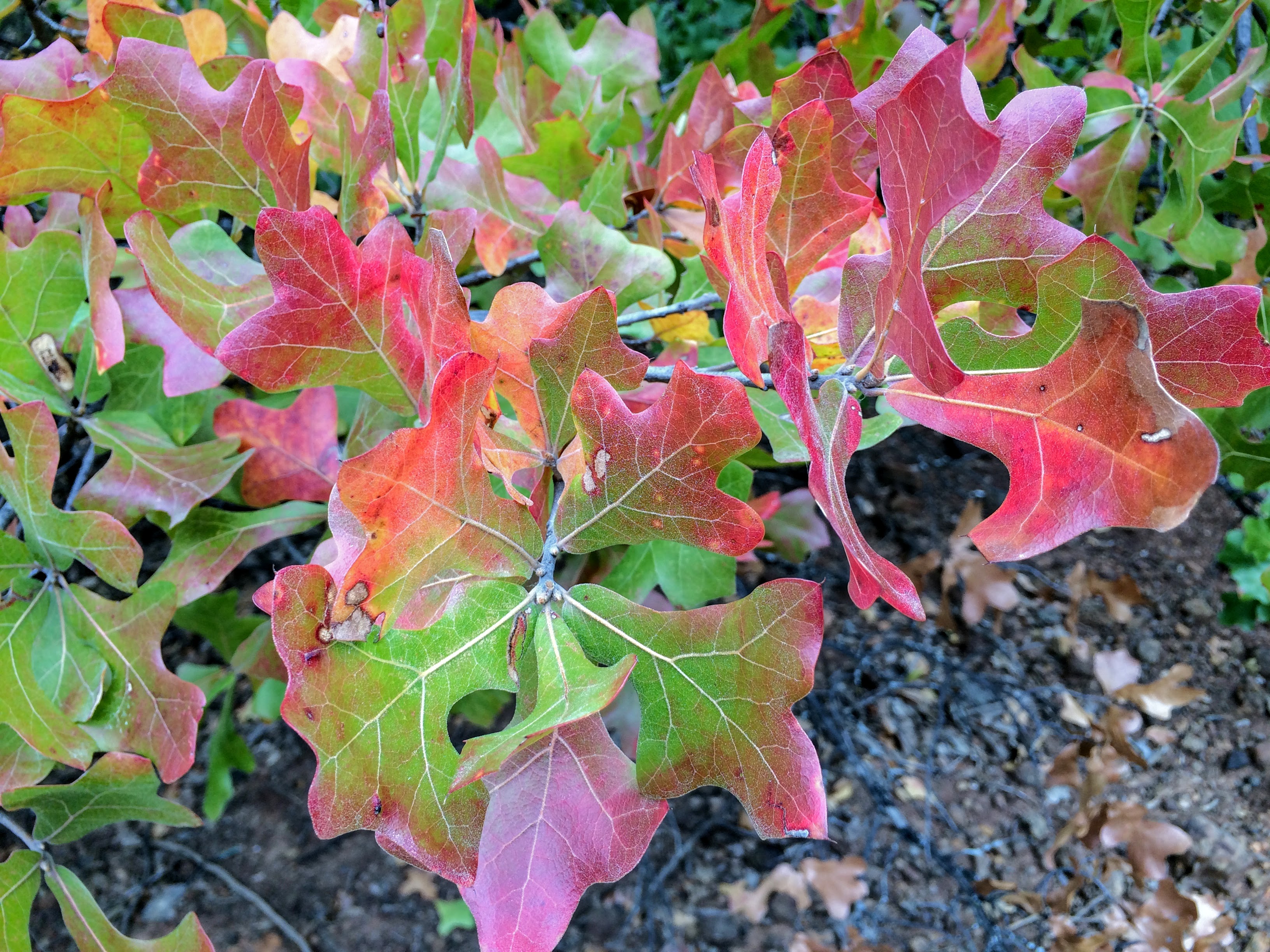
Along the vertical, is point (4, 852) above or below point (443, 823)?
below

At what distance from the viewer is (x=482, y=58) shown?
115 centimetres

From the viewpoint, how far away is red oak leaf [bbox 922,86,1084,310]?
2.02 feet

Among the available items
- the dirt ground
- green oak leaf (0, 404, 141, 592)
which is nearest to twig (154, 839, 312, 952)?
the dirt ground

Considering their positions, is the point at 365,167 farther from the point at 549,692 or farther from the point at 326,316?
the point at 549,692

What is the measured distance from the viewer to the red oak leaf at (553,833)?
0.60 m

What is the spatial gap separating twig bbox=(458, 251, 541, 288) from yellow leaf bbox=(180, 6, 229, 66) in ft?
1.18

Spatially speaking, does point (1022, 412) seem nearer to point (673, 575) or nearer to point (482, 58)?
point (673, 575)

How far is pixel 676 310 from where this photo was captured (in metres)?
0.86

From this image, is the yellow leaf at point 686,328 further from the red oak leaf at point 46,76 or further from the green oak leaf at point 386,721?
the red oak leaf at point 46,76

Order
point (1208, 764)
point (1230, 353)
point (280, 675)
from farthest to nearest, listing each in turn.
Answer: point (1208, 764) → point (280, 675) → point (1230, 353)

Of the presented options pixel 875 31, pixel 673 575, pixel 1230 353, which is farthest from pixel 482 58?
pixel 1230 353

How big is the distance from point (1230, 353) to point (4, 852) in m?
2.19

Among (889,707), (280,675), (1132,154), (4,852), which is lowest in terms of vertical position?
(4,852)

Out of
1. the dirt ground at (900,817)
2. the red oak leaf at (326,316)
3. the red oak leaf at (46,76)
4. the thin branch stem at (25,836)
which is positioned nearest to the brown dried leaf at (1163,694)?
the dirt ground at (900,817)
